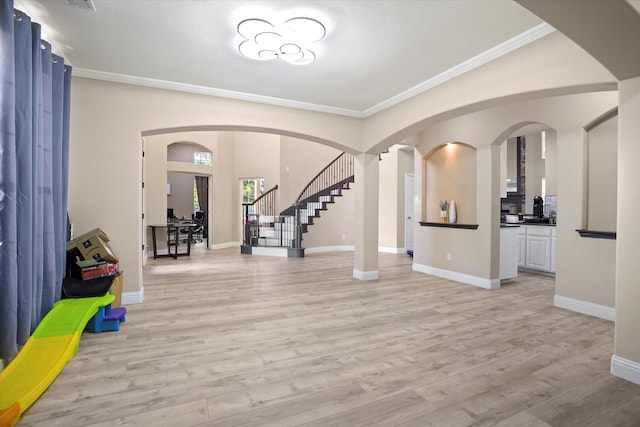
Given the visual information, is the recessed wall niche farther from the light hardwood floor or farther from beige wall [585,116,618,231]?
the light hardwood floor

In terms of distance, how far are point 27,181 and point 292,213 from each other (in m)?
7.50

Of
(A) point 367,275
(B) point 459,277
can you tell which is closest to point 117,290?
(A) point 367,275

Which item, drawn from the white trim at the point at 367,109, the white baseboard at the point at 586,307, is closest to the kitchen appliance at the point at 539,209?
the white baseboard at the point at 586,307

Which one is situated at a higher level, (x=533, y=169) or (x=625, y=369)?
(x=533, y=169)

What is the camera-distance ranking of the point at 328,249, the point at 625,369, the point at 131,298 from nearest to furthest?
the point at 625,369, the point at 131,298, the point at 328,249

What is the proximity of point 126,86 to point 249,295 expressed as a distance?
321cm

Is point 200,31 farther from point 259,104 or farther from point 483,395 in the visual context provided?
point 483,395

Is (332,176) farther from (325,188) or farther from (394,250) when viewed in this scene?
(394,250)

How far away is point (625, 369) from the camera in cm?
230

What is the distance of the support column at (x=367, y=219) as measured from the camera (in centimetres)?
557

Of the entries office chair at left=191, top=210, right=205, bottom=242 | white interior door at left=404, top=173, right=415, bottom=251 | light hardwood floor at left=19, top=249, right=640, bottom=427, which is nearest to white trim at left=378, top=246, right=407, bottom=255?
white interior door at left=404, top=173, right=415, bottom=251

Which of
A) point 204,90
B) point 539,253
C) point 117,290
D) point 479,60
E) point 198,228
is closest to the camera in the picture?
point 479,60

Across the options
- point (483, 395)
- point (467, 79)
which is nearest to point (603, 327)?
point (483, 395)

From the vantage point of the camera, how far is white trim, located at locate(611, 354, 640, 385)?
88.5 inches
